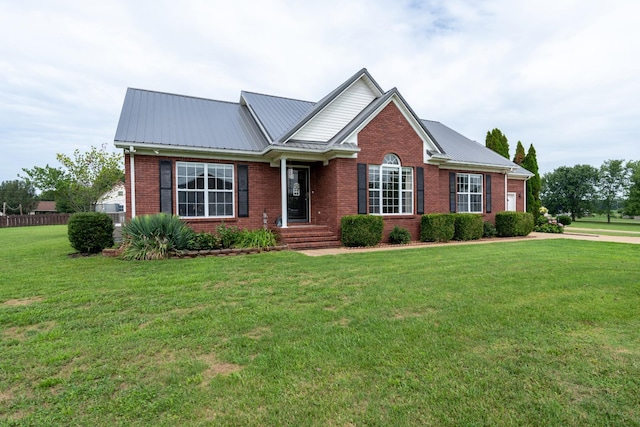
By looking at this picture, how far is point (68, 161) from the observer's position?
17.1m

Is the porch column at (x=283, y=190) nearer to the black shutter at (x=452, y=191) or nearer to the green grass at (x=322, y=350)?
the green grass at (x=322, y=350)

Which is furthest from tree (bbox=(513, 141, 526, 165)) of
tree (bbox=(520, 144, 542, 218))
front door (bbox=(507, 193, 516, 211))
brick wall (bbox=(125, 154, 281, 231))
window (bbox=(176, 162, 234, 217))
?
window (bbox=(176, 162, 234, 217))

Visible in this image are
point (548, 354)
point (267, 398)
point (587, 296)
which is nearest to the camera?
point (267, 398)

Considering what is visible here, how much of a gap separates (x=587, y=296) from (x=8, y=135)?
3764 centimetres

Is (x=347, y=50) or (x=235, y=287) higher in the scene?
(x=347, y=50)

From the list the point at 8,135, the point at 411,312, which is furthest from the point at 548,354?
the point at 8,135

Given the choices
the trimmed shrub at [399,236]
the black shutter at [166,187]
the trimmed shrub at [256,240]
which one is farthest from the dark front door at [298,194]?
the black shutter at [166,187]

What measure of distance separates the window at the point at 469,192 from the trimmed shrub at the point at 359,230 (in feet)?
21.7

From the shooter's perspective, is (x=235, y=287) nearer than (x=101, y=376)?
No

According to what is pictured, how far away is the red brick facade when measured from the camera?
36.3 ft

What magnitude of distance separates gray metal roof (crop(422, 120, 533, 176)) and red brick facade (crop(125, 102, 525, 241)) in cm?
281

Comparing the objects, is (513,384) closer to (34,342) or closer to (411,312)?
(411,312)

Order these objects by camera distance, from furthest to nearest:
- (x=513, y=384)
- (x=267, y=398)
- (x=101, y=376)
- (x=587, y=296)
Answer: (x=587, y=296) → (x=101, y=376) → (x=513, y=384) → (x=267, y=398)

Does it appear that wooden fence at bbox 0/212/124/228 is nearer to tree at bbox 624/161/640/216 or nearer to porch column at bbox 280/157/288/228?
porch column at bbox 280/157/288/228
